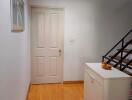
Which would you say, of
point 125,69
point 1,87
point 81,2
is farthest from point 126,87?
point 81,2

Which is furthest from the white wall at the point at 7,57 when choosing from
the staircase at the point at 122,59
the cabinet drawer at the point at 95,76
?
the staircase at the point at 122,59

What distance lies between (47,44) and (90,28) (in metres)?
1.25

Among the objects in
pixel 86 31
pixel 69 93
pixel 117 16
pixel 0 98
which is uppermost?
pixel 117 16

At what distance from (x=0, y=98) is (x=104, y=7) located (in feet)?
12.7

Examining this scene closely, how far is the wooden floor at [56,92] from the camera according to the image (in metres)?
3.67

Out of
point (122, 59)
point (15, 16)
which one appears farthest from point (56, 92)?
point (15, 16)

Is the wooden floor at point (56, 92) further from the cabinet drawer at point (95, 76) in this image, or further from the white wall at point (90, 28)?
the cabinet drawer at point (95, 76)

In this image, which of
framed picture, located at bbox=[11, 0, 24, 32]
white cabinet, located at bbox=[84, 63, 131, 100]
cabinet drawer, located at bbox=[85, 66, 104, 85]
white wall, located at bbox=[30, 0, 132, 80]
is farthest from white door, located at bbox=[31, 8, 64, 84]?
white cabinet, located at bbox=[84, 63, 131, 100]

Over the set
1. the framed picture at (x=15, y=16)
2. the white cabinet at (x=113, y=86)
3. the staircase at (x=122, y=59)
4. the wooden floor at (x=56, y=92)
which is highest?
the framed picture at (x=15, y=16)

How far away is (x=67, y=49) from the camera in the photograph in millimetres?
4438

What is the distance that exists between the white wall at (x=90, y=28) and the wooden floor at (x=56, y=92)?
0.34m

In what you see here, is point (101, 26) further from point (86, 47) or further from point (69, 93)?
point (69, 93)

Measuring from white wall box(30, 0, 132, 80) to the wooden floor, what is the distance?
0.34 m

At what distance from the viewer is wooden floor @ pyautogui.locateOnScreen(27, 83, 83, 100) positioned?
3670 millimetres
